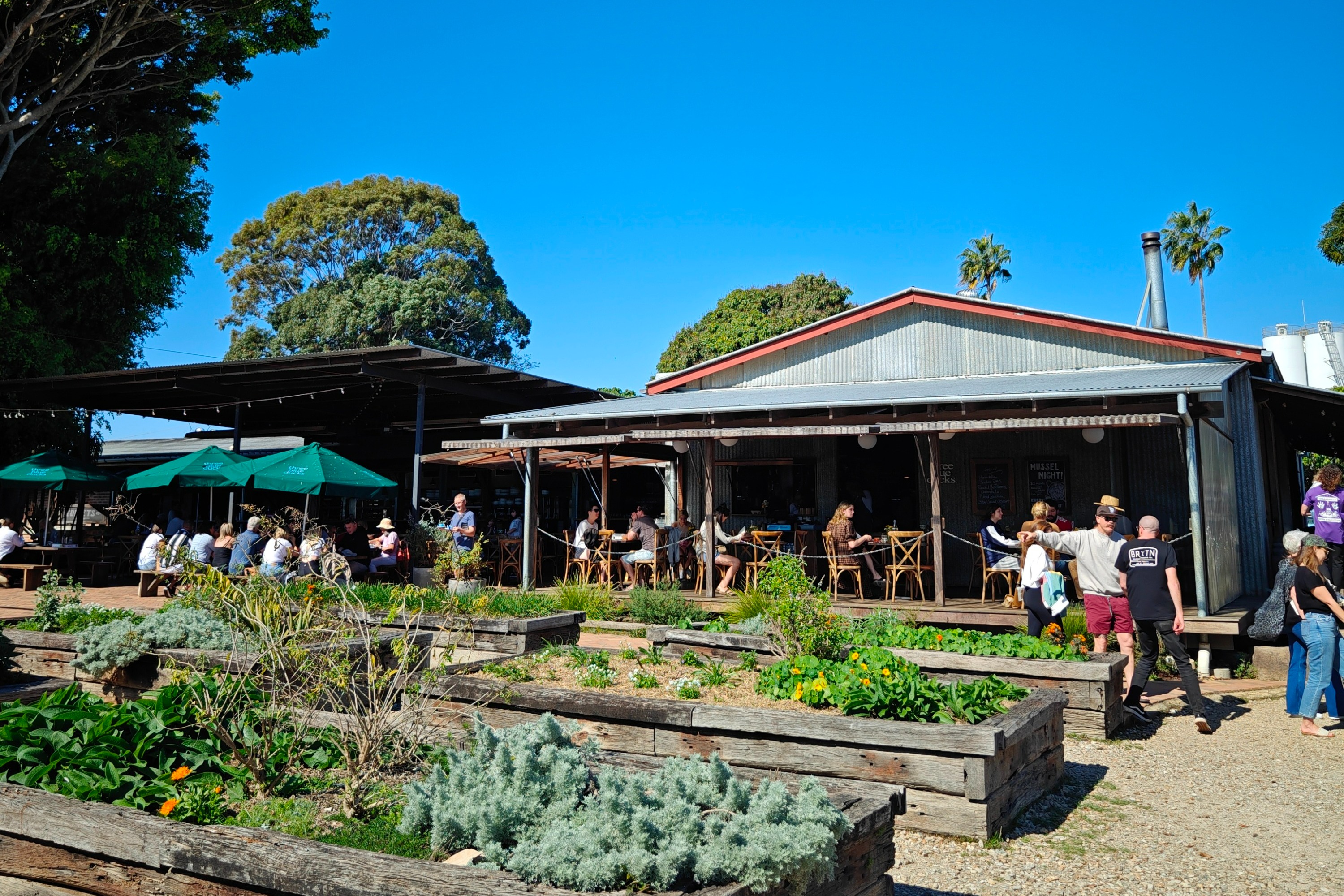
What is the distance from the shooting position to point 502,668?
20.5 ft

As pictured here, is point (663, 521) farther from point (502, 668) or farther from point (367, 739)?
point (367, 739)

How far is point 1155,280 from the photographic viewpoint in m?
16.9

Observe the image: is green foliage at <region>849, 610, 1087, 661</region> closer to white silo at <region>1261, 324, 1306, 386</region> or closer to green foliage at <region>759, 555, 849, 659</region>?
green foliage at <region>759, 555, 849, 659</region>

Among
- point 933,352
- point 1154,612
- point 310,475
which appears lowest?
point 1154,612

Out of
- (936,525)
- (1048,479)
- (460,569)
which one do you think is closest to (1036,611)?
(936,525)

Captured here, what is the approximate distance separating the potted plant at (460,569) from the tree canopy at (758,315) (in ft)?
83.0

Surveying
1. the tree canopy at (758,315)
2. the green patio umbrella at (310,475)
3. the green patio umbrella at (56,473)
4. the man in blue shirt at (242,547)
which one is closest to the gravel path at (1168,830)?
the man in blue shirt at (242,547)

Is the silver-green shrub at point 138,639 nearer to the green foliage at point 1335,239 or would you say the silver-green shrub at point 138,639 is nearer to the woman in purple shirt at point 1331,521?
the woman in purple shirt at point 1331,521

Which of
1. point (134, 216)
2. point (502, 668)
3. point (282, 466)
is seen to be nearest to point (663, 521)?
point (282, 466)

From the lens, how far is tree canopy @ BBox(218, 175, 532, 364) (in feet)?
109

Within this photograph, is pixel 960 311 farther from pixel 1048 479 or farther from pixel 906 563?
pixel 906 563

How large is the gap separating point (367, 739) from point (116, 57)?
19569 mm

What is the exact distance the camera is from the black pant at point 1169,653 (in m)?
7.04

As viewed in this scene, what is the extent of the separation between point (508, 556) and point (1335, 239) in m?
21.1
